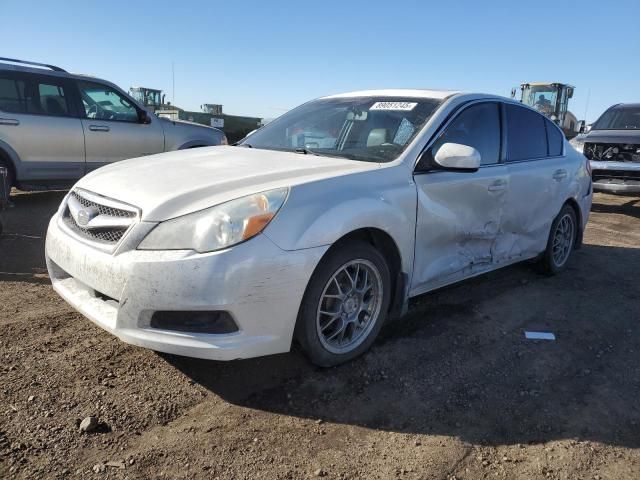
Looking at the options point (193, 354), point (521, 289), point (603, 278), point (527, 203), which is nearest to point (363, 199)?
point (193, 354)

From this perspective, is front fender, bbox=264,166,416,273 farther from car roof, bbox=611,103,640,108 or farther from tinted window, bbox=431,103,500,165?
car roof, bbox=611,103,640,108

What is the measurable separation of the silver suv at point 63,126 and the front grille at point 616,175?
7582mm

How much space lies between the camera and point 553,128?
17.5ft

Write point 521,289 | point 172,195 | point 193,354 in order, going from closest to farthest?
point 193,354 → point 172,195 → point 521,289

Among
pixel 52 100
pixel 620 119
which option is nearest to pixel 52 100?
pixel 52 100

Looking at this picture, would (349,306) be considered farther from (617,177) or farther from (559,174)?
(617,177)

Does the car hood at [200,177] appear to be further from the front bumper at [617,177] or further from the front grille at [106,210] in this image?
the front bumper at [617,177]

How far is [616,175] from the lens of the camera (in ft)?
31.3

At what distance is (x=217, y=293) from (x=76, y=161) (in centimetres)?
615

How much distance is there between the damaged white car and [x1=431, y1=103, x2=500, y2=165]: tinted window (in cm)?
2

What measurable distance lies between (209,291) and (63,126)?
6141 mm

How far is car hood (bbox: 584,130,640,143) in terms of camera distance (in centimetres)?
951

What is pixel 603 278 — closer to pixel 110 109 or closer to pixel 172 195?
pixel 172 195

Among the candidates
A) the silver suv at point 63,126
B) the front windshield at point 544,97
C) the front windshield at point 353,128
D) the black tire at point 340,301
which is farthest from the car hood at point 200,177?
the front windshield at point 544,97
